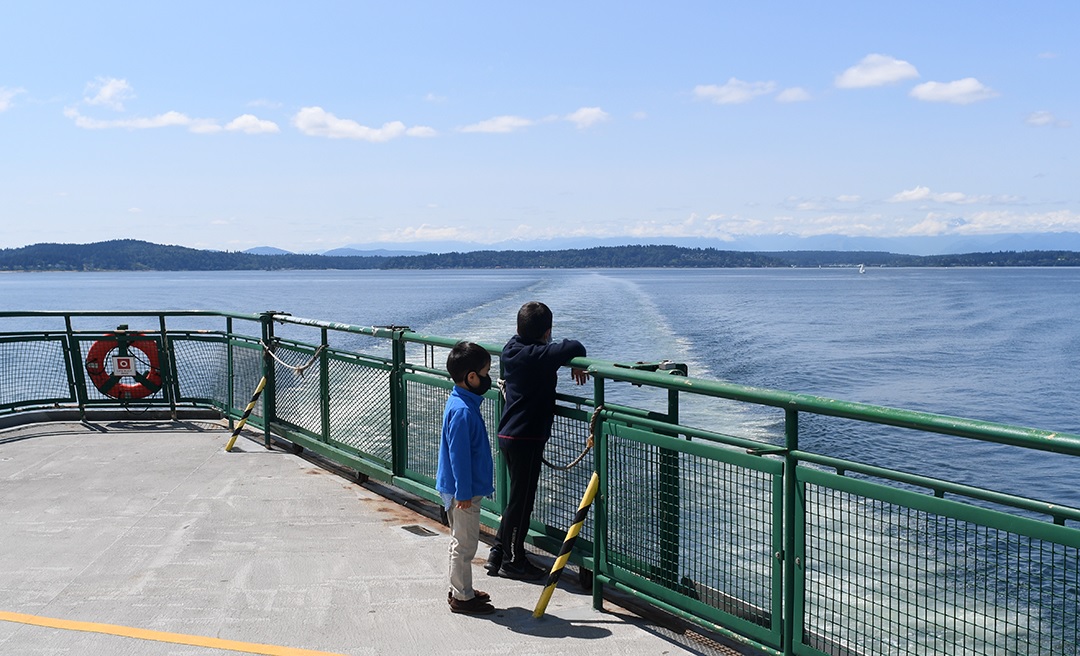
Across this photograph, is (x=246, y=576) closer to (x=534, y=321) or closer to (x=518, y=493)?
(x=518, y=493)

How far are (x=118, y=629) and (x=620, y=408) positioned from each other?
2.86 meters

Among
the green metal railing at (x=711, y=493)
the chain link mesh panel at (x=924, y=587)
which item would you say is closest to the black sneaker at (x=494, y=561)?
the green metal railing at (x=711, y=493)

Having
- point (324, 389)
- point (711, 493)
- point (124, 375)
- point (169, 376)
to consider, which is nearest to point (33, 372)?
point (124, 375)

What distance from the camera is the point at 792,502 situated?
4270 mm

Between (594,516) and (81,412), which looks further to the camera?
(81,412)

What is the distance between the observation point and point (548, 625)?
5262 mm

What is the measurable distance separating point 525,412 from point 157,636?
2252 mm

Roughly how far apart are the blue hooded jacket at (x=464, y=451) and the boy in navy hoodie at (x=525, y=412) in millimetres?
340

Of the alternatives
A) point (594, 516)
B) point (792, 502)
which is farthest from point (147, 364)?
point (792, 502)

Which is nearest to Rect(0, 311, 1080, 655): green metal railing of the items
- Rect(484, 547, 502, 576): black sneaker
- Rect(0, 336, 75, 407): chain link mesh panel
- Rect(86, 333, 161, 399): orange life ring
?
Rect(484, 547, 502, 576): black sneaker

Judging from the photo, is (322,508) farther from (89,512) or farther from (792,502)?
(792,502)

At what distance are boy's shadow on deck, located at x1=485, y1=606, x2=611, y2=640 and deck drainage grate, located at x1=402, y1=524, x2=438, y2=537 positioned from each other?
1645 mm

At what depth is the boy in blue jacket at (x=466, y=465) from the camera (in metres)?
5.28

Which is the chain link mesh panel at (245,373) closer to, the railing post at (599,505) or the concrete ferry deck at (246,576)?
the concrete ferry deck at (246,576)
